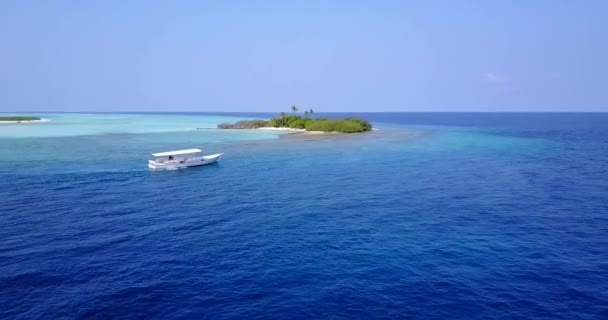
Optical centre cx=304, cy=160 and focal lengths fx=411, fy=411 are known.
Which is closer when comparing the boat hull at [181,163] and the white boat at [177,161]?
the boat hull at [181,163]

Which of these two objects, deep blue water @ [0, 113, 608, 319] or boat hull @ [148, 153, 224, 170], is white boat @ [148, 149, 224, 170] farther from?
deep blue water @ [0, 113, 608, 319]

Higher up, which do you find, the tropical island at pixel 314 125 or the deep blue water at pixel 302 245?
the tropical island at pixel 314 125


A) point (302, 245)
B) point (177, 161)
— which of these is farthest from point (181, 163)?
point (302, 245)

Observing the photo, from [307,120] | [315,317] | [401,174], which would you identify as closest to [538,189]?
[401,174]

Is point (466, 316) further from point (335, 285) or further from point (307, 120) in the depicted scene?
point (307, 120)

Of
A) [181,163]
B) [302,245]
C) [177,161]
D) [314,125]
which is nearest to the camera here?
[302,245]

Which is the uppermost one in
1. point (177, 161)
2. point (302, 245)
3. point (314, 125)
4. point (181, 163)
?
point (314, 125)

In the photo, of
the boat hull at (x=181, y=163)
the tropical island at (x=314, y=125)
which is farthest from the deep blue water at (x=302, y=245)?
the tropical island at (x=314, y=125)

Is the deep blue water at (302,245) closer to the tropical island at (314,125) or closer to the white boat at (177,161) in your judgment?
the white boat at (177,161)

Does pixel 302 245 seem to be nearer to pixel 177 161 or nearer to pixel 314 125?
pixel 177 161
